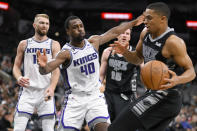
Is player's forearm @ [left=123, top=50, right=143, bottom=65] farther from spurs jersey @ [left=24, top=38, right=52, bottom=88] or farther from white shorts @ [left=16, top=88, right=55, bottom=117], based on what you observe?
white shorts @ [left=16, top=88, right=55, bottom=117]

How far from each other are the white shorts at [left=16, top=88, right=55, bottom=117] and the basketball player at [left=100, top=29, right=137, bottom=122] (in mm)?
1304

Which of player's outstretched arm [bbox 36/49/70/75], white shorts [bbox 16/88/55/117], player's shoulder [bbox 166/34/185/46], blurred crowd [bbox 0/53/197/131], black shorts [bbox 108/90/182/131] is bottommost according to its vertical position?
blurred crowd [bbox 0/53/197/131]

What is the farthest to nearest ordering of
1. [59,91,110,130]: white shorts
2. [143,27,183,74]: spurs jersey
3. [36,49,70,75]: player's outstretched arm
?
[59,91,110,130]: white shorts → [36,49,70,75]: player's outstretched arm → [143,27,183,74]: spurs jersey

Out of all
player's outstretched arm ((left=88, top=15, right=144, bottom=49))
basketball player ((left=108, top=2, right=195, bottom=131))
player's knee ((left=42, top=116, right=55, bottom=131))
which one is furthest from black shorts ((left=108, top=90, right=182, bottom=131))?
player's knee ((left=42, top=116, right=55, bottom=131))

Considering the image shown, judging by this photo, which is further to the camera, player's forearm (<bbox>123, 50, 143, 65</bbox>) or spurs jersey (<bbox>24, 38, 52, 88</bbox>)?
spurs jersey (<bbox>24, 38, 52, 88</bbox>)

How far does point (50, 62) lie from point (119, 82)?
219 centimetres

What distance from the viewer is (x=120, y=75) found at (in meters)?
6.73

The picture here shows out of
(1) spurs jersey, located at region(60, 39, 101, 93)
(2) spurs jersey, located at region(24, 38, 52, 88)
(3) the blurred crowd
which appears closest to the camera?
(1) spurs jersey, located at region(60, 39, 101, 93)

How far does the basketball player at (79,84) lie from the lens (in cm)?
495

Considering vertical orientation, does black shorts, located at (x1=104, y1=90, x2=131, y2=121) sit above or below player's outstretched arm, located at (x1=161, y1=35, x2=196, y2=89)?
below

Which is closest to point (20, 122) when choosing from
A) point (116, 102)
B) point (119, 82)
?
point (116, 102)

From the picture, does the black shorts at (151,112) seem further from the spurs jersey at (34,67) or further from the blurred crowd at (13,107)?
the blurred crowd at (13,107)

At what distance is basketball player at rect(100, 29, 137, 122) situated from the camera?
6.71 metres

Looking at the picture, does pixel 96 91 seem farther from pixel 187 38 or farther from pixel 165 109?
pixel 187 38
